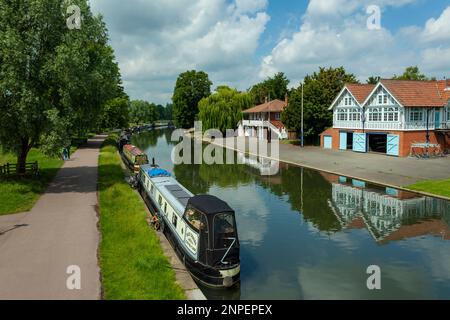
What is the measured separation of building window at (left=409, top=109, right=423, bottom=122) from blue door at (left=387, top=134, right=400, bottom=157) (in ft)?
8.24

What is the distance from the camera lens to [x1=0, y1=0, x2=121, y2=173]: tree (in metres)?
23.3

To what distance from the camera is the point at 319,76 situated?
6009 centimetres

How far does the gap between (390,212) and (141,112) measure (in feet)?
476

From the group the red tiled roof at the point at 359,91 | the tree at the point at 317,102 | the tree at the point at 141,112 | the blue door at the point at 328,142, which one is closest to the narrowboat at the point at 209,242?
the red tiled roof at the point at 359,91

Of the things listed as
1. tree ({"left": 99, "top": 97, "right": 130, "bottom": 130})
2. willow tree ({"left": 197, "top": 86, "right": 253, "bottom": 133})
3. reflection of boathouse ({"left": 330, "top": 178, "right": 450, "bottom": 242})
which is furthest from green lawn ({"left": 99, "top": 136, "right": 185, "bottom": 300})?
tree ({"left": 99, "top": 97, "right": 130, "bottom": 130})

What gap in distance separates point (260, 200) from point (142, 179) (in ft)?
25.9

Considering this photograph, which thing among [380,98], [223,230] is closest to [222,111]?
[380,98]

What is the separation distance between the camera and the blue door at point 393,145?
4259cm

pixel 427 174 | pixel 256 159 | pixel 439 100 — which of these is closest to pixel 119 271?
pixel 427 174

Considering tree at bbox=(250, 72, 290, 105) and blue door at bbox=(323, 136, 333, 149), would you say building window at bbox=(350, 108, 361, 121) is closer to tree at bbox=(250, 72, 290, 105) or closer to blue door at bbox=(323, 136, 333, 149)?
blue door at bbox=(323, 136, 333, 149)

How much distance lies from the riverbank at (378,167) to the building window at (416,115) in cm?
505

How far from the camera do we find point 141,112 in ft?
523

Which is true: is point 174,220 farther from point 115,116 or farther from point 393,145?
point 115,116

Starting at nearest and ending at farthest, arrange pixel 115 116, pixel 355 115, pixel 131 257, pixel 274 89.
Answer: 1. pixel 131 257
2. pixel 355 115
3. pixel 115 116
4. pixel 274 89
